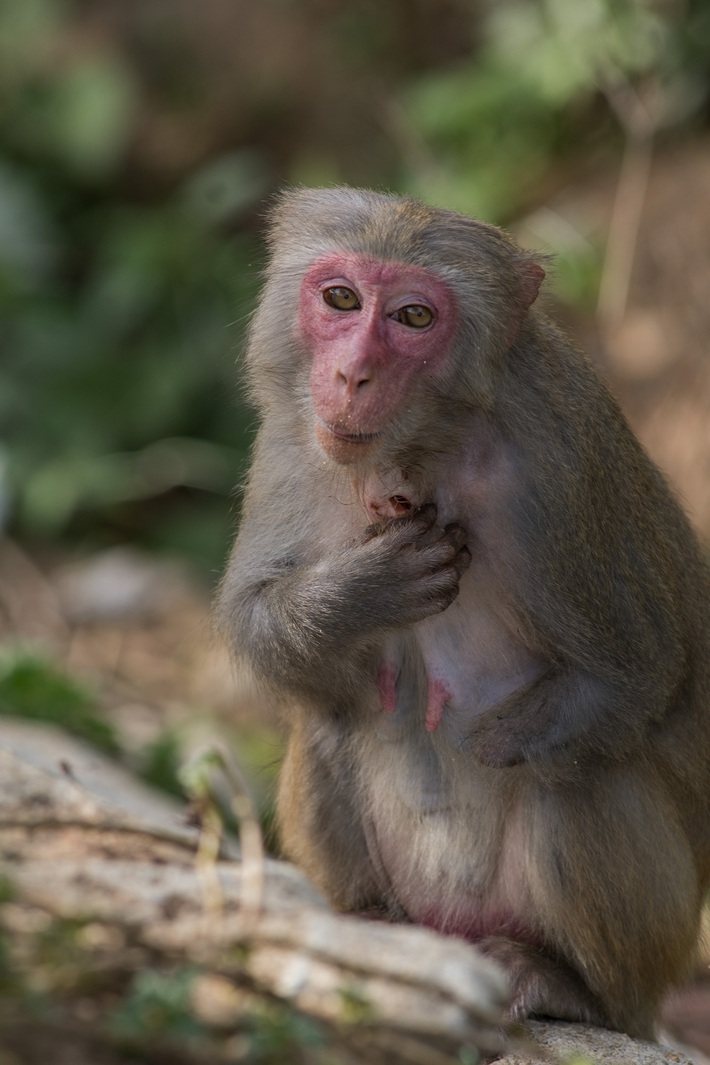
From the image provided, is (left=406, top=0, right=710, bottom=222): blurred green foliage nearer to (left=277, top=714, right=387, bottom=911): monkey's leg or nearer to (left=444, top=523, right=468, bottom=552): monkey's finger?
(left=277, top=714, right=387, bottom=911): monkey's leg

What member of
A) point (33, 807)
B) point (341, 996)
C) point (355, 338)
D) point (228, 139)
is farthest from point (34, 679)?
point (228, 139)

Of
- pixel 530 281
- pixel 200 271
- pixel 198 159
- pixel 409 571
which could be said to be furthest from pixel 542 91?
pixel 409 571

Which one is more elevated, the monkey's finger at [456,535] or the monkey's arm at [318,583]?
the monkey's finger at [456,535]

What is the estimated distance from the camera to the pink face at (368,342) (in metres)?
3.73

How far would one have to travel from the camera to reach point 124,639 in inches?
395

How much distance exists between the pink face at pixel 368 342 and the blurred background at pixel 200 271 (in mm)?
4557

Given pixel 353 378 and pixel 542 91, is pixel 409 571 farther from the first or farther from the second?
pixel 542 91

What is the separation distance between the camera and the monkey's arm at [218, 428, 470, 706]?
398 centimetres

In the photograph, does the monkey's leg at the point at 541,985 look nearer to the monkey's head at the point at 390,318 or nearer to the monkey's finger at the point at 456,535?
the monkey's finger at the point at 456,535

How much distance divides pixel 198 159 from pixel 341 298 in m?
9.45

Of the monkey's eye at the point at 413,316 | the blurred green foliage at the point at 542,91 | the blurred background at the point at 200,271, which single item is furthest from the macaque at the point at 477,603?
the blurred green foliage at the point at 542,91

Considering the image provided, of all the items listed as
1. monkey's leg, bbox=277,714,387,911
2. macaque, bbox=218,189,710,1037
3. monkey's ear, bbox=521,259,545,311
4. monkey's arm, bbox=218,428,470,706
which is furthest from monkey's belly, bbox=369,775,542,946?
monkey's ear, bbox=521,259,545,311

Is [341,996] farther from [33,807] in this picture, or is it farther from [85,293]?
[85,293]

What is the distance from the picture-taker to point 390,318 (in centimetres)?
381
